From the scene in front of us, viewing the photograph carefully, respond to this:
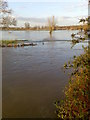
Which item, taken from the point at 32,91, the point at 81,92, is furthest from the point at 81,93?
the point at 32,91

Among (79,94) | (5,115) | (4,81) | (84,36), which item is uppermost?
(84,36)

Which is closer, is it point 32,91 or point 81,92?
point 81,92

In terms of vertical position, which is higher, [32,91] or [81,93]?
[81,93]

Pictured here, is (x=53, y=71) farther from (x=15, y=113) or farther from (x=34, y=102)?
(x=15, y=113)

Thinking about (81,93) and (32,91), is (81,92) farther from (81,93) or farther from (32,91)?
(32,91)

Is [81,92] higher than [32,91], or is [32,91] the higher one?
[81,92]

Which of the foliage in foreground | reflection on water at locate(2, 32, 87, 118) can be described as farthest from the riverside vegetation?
reflection on water at locate(2, 32, 87, 118)

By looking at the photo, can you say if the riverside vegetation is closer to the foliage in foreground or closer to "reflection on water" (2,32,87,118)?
the foliage in foreground

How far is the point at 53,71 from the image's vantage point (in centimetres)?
974

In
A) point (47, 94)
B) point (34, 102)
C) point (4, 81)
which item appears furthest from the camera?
point (4, 81)

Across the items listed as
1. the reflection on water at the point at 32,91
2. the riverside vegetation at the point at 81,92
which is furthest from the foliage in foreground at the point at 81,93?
the reflection on water at the point at 32,91

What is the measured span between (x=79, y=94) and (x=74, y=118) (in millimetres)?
521

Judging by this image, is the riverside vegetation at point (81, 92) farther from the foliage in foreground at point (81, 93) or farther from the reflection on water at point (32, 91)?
the reflection on water at point (32, 91)

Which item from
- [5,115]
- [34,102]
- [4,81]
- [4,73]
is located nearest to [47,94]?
[34,102]
